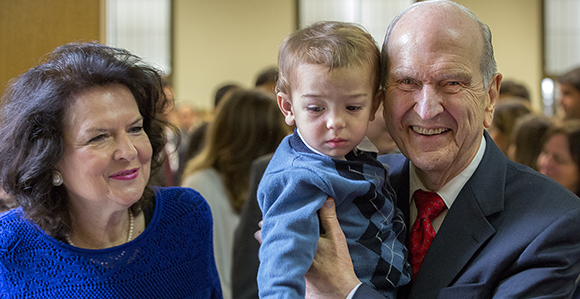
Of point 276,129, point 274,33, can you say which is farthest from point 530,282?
point 274,33

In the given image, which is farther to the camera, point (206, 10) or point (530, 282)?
point (206, 10)

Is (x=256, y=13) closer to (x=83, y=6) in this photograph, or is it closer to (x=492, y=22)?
(x=492, y=22)

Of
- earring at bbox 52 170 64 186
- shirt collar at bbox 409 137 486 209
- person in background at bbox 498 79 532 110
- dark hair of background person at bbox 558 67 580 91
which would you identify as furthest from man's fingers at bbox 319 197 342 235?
person in background at bbox 498 79 532 110

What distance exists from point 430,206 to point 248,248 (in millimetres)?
1113

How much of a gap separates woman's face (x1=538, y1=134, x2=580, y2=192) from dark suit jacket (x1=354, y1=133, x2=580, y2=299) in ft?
6.24

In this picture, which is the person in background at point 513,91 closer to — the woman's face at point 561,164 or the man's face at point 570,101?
the man's face at point 570,101

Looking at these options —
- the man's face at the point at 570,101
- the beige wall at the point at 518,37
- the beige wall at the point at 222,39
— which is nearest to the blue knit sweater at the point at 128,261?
the man's face at the point at 570,101

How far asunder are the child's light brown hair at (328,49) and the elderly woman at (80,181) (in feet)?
2.09

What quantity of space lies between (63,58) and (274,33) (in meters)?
10.9

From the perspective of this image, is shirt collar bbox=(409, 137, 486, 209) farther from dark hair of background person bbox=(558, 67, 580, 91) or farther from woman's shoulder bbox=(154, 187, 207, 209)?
dark hair of background person bbox=(558, 67, 580, 91)

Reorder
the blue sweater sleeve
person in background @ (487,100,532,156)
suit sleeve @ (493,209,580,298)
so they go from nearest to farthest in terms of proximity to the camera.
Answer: the blue sweater sleeve < suit sleeve @ (493,209,580,298) < person in background @ (487,100,532,156)

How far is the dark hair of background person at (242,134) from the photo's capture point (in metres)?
3.25

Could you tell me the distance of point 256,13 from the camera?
12602 millimetres

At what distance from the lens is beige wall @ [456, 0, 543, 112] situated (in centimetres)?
1273
